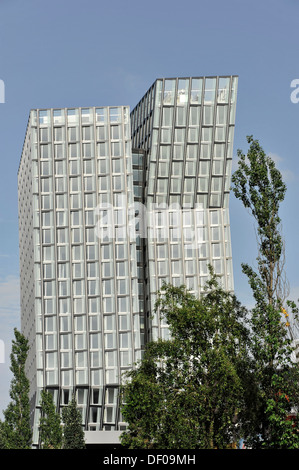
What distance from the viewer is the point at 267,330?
30.9 meters

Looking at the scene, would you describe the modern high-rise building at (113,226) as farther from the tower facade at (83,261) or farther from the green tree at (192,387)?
the green tree at (192,387)

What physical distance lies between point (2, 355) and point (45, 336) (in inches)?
272

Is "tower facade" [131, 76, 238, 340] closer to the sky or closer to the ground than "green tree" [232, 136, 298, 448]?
closer to the sky

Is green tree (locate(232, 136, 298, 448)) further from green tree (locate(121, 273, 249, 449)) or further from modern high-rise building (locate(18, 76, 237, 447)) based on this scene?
modern high-rise building (locate(18, 76, 237, 447))

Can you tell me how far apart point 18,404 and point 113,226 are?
22.8m

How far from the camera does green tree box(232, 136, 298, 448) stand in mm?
28953

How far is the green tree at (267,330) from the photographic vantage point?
28953 millimetres

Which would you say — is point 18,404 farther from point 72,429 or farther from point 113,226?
point 113,226

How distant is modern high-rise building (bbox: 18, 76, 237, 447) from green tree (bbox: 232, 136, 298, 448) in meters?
41.6

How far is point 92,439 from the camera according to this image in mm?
74188

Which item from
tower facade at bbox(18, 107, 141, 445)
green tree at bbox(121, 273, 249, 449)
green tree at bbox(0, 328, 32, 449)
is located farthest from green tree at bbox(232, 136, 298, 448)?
tower facade at bbox(18, 107, 141, 445)

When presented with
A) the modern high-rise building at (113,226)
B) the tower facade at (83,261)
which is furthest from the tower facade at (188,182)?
the tower facade at (83,261)

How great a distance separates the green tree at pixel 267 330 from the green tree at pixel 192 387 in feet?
3.65

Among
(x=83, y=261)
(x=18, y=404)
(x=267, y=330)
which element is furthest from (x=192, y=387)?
(x=83, y=261)
